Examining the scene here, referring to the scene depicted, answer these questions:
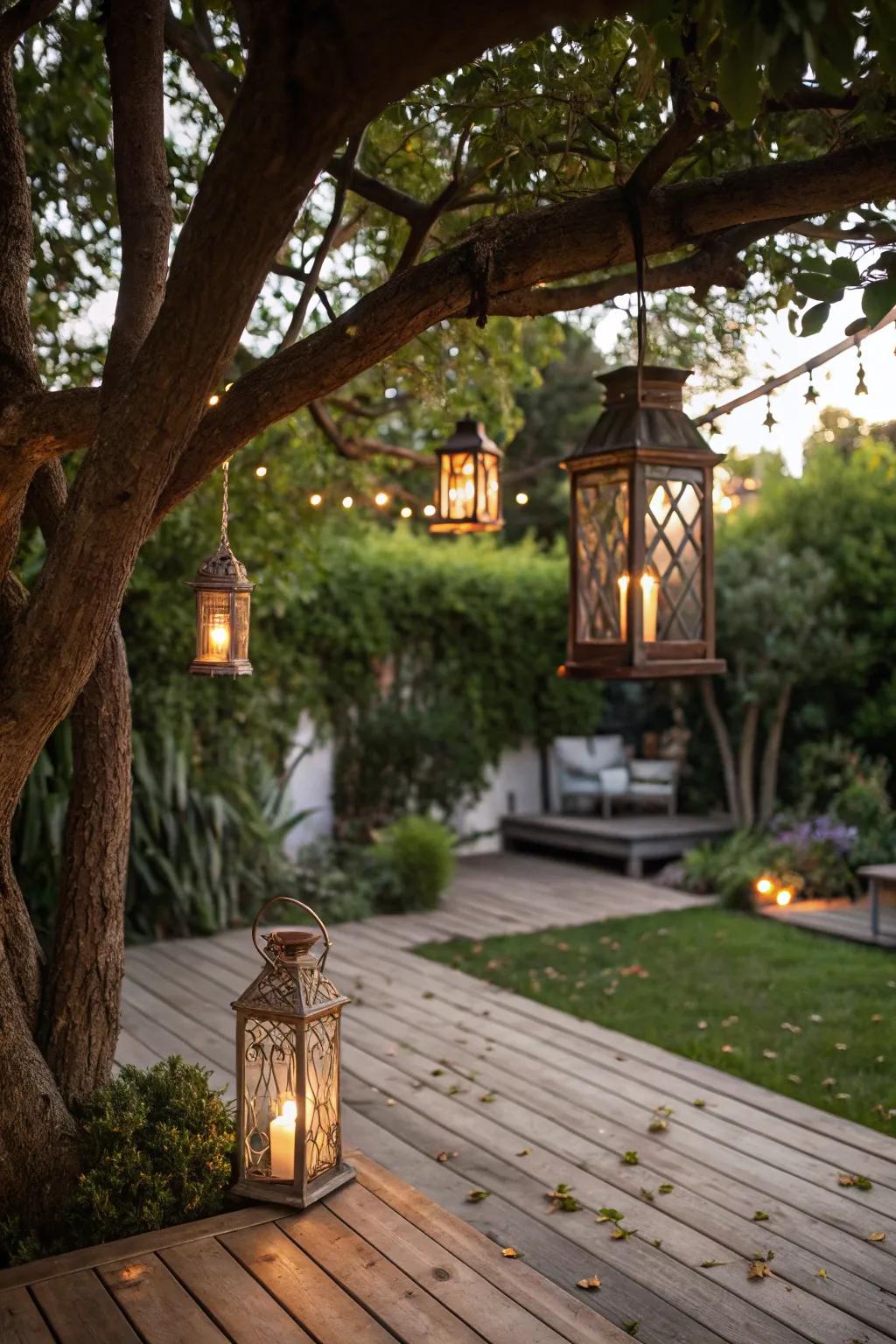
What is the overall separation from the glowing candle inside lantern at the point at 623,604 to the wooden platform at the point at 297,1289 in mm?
1531

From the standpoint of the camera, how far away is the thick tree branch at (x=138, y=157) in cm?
304

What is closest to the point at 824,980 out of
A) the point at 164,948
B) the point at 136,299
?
the point at 164,948

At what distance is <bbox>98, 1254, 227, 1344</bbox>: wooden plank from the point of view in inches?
100

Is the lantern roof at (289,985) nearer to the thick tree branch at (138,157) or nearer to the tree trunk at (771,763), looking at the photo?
the thick tree branch at (138,157)

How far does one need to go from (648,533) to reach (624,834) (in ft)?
21.7

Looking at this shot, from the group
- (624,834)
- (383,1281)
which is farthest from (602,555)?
(624,834)

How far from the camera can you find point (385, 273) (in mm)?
5684

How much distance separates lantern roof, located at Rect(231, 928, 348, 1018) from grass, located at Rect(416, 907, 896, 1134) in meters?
2.29

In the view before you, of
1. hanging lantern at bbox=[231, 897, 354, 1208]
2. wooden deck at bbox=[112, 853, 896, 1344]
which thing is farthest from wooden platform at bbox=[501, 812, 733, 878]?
hanging lantern at bbox=[231, 897, 354, 1208]

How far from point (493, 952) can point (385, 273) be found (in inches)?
148

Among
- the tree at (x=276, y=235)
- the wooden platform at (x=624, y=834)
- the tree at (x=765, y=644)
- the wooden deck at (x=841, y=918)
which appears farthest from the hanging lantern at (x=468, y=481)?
the wooden platform at (x=624, y=834)

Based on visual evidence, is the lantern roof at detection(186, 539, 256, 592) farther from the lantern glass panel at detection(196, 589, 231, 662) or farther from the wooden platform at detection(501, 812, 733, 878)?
the wooden platform at detection(501, 812, 733, 878)

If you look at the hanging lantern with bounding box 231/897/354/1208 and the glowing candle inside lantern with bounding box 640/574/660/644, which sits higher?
the glowing candle inside lantern with bounding box 640/574/660/644

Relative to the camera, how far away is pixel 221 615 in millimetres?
3531
